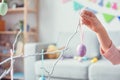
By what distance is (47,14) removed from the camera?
3.14m

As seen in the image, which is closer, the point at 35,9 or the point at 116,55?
the point at 116,55

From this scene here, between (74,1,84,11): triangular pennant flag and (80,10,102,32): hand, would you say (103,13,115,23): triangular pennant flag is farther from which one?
(80,10,102,32): hand

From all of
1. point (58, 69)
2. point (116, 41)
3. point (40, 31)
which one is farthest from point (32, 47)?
point (116, 41)

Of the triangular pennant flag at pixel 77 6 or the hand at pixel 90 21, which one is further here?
the triangular pennant flag at pixel 77 6

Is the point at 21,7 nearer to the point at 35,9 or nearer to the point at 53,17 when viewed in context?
the point at 35,9

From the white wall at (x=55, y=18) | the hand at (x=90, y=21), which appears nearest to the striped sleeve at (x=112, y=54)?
the hand at (x=90, y=21)

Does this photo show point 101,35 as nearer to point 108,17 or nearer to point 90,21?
point 90,21

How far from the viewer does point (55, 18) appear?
10.2 feet

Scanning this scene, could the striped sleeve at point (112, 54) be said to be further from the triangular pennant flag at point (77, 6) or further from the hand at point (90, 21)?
the triangular pennant flag at point (77, 6)

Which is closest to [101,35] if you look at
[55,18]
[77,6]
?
[77,6]

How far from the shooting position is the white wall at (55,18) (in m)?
3.01

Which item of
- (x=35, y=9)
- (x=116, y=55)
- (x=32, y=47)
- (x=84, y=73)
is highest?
(x=35, y=9)

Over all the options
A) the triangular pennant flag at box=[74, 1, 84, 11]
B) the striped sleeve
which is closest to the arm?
the striped sleeve

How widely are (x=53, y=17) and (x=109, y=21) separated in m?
0.76
